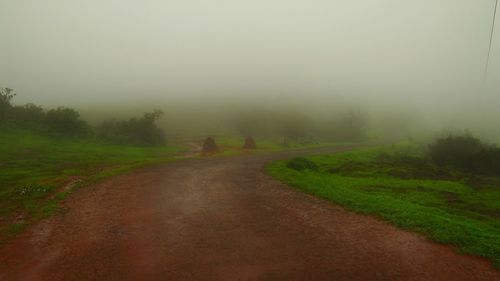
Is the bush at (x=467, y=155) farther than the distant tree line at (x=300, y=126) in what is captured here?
No

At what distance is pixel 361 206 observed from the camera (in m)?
15.4

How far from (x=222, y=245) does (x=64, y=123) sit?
42.9 metres

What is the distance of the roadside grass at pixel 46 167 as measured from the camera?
16.0m

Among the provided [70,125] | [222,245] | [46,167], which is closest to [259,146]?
[70,125]

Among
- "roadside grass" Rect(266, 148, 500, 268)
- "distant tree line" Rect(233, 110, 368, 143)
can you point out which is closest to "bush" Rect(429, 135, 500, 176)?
"roadside grass" Rect(266, 148, 500, 268)

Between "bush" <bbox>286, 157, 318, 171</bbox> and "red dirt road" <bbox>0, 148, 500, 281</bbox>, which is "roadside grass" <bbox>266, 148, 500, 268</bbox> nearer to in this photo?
"bush" <bbox>286, 157, 318, 171</bbox>

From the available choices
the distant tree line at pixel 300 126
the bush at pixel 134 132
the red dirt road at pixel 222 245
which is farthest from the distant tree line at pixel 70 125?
the red dirt road at pixel 222 245

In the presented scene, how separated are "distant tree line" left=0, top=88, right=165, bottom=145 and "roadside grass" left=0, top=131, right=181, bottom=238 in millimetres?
2485

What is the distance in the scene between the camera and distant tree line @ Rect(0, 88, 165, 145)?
47250 mm

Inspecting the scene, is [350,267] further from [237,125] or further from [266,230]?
[237,125]

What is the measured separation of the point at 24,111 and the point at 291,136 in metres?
44.9

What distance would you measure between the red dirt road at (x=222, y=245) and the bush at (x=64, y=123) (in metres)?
33.2

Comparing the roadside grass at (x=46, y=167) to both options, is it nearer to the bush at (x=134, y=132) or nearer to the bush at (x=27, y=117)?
the bush at (x=134, y=132)

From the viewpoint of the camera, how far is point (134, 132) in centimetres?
5206
